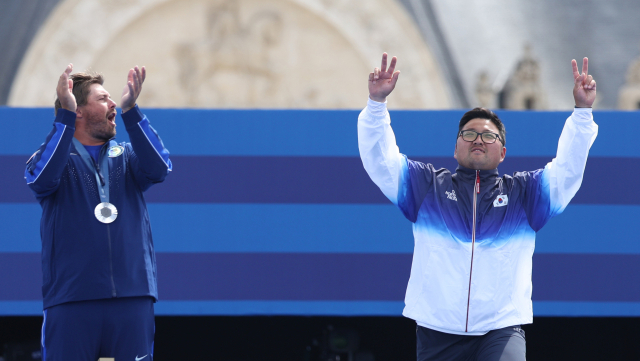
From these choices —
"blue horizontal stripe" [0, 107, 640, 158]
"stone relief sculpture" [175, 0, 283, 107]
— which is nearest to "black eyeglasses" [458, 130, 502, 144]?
"blue horizontal stripe" [0, 107, 640, 158]

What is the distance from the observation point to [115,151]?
255 centimetres

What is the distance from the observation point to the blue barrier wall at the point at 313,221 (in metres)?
3.33

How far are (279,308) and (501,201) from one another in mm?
1300

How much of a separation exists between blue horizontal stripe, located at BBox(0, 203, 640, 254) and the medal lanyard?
86 cm

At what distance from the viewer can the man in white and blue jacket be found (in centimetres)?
245

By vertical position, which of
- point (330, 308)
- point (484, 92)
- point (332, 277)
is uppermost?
point (484, 92)

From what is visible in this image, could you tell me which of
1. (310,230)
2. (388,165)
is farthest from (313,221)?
(388,165)

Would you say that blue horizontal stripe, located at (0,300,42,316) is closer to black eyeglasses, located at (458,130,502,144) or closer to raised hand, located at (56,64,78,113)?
raised hand, located at (56,64,78,113)

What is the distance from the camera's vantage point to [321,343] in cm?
395

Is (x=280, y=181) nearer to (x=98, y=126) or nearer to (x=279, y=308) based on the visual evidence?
(x=279, y=308)

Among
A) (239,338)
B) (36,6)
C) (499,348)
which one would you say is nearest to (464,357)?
(499,348)

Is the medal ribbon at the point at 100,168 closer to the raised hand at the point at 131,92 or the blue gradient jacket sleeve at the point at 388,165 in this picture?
the raised hand at the point at 131,92

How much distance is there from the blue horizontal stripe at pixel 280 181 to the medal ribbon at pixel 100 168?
840mm

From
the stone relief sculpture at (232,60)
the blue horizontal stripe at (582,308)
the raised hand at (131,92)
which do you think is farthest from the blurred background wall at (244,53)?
the raised hand at (131,92)
